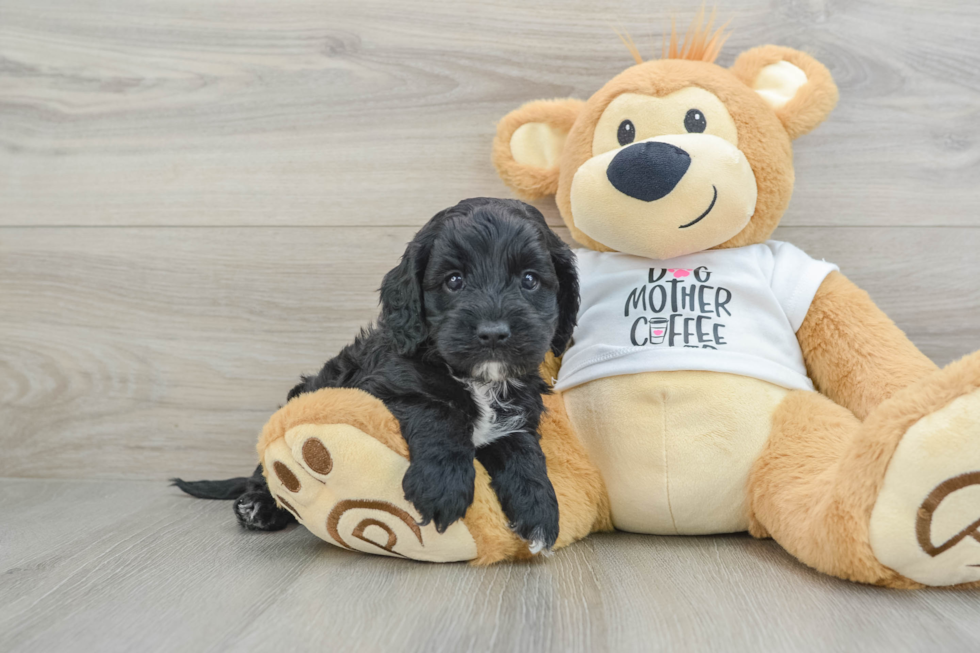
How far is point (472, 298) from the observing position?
1207 millimetres

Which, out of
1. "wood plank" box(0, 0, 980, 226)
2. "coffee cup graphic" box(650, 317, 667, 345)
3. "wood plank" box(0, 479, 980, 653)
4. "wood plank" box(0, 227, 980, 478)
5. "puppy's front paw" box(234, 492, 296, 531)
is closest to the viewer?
"wood plank" box(0, 479, 980, 653)

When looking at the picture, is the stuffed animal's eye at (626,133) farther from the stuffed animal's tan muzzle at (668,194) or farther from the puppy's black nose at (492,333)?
the puppy's black nose at (492,333)

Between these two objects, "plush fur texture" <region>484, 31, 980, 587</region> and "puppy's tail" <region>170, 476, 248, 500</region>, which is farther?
A: "puppy's tail" <region>170, 476, 248, 500</region>

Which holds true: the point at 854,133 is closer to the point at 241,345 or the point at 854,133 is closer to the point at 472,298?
the point at 472,298

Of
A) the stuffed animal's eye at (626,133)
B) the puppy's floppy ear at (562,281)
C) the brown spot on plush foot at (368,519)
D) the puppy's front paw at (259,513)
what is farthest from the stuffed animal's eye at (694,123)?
the puppy's front paw at (259,513)

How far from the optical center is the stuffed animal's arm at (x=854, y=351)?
1.37 metres

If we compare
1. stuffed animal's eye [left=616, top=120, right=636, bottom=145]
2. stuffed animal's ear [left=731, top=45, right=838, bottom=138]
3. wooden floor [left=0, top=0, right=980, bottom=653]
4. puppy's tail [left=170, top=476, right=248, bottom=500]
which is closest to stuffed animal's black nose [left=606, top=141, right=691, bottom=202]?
stuffed animal's eye [left=616, top=120, right=636, bottom=145]

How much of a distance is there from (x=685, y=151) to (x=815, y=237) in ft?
2.20

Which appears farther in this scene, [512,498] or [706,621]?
[512,498]

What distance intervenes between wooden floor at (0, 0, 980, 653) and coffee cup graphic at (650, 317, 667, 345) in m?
0.51

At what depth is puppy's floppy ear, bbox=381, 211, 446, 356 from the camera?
4.17 feet

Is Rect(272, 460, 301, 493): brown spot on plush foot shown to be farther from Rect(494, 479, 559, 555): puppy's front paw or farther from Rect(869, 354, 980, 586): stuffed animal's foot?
Rect(869, 354, 980, 586): stuffed animal's foot

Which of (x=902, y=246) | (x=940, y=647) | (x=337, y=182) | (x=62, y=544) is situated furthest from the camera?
(x=337, y=182)

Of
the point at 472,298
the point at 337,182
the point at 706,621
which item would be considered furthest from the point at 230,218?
the point at 706,621
